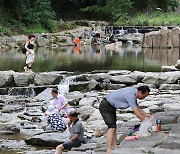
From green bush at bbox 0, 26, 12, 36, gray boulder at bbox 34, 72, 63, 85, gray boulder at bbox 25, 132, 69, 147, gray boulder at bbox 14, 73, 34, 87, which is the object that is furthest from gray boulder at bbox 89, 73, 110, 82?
green bush at bbox 0, 26, 12, 36

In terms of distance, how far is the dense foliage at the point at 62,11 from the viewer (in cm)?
4716

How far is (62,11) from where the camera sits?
186ft

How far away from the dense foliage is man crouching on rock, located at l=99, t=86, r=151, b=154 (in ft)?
116

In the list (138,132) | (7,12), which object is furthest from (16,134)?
(7,12)

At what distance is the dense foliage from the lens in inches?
1857

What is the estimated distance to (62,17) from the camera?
2226 inches

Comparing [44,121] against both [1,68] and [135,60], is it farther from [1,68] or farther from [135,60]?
[135,60]

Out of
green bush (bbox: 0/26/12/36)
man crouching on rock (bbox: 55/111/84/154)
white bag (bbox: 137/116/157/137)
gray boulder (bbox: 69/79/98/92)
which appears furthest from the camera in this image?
green bush (bbox: 0/26/12/36)

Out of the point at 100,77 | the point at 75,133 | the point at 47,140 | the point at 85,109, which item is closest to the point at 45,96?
the point at 100,77

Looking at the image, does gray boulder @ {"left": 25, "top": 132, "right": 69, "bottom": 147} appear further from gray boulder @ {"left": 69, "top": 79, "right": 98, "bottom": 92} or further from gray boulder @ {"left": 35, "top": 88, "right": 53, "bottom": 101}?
gray boulder @ {"left": 69, "top": 79, "right": 98, "bottom": 92}

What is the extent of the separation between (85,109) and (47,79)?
4920mm

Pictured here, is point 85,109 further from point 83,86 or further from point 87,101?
point 83,86

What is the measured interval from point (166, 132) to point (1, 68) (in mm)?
16354

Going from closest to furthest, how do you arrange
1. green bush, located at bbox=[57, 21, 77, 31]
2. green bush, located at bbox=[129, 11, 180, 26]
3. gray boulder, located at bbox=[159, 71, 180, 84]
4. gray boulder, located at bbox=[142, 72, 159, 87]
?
1. gray boulder, located at bbox=[159, 71, 180, 84]
2. gray boulder, located at bbox=[142, 72, 159, 87]
3. green bush, located at bbox=[57, 21, 77, 31]
4. green bush, located at bbox=[129, 11, 180, 26]
